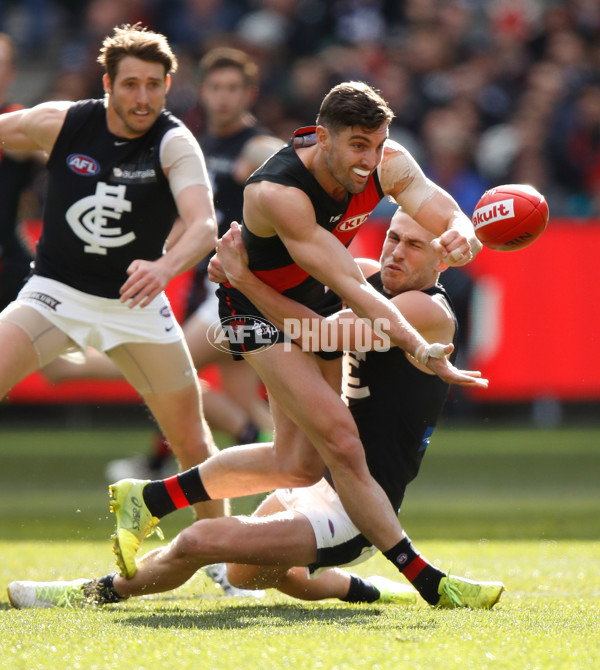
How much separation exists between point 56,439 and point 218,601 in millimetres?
7606

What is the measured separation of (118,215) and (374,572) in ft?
7.85

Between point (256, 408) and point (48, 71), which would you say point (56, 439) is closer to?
point (256, 408)

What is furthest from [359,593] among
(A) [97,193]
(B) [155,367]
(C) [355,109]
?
(A) [97,193]

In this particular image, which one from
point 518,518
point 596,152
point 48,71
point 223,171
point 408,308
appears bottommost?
point 518,518

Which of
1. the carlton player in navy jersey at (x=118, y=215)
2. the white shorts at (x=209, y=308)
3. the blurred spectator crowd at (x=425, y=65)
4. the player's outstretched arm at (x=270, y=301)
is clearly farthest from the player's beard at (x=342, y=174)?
the blurred spectator crowd at (x=425, y=65)

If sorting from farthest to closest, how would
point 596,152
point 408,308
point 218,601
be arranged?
point 596,152 → point 218,601 → point 408,308

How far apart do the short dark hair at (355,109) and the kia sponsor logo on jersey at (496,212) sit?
841 millimetres

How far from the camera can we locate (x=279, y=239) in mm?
5203

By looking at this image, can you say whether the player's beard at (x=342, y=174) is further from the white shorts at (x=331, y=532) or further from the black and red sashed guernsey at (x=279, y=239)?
the white shorts at (x=331, y=532)

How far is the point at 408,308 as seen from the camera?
16.8ft

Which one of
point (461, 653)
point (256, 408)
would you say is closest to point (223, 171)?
point (256, 408)

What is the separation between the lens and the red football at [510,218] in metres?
5.39

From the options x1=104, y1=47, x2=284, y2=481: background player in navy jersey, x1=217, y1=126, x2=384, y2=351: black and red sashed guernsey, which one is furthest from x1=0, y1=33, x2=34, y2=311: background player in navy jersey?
x1=217, y1=126, x2=384, y2=351: black and red sashed guernsey

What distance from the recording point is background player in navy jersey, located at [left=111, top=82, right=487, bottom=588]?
15.7 feet
